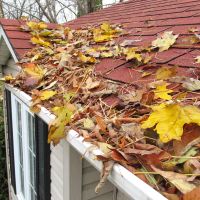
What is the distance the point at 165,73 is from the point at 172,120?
0.75m

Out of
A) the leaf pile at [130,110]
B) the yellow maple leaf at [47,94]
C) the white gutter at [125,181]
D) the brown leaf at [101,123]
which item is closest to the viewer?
the white gutter at [125,181]

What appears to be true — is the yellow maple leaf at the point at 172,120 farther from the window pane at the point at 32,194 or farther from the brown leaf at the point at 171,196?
the window pane at the point at 32,194

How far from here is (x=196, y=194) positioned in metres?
0.91

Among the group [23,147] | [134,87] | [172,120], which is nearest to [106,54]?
[134,87]

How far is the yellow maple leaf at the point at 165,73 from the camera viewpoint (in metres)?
1.89

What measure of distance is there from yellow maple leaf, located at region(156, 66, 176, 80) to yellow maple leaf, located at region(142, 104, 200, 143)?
2.04 feet

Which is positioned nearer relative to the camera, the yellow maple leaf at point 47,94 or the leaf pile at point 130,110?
the leaf pile at point 130,110

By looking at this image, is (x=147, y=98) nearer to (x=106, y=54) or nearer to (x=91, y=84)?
(x=91, y=84)

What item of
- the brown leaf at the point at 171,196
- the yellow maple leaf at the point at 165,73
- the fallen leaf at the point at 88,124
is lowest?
the brown leaf at the point at 171,196

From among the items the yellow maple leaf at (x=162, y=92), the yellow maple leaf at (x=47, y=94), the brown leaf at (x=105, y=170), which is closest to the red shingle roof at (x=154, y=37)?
the yellow maple leaf at (x=162, y=92)

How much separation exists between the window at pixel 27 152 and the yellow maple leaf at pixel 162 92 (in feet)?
5.51

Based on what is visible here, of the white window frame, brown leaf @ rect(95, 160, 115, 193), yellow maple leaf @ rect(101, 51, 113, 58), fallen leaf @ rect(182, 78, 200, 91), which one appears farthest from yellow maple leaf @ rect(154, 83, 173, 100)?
the white window frame

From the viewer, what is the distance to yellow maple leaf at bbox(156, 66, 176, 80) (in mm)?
1893

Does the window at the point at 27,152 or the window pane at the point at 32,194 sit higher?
the window at the point at 27,152
